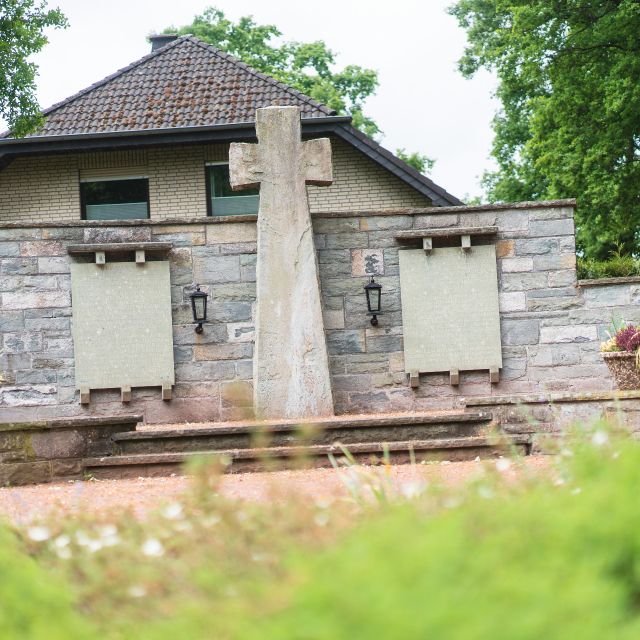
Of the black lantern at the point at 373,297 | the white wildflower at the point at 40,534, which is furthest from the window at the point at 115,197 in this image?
the white wildflower at the point at 40,534

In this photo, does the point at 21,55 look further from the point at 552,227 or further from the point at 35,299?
the point at 552,227

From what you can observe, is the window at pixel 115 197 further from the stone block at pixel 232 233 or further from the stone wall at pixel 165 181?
the stone block at pixel 232 233

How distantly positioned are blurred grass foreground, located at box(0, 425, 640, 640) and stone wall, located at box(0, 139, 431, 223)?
16276 millimetres

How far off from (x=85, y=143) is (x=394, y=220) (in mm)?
9127

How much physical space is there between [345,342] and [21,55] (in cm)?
686

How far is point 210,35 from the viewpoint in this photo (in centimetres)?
4400

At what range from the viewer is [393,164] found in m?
19.8

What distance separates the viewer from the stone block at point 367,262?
11.8m

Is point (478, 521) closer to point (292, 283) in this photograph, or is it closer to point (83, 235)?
point (292, 283)

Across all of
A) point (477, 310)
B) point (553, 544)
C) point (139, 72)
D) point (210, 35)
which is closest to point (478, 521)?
point (553, 544)

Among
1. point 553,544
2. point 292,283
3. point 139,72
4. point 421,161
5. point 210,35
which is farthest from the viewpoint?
point 421,161

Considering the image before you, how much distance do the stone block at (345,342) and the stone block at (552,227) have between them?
2.03m

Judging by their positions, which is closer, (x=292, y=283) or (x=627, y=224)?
(x=292, y=283)

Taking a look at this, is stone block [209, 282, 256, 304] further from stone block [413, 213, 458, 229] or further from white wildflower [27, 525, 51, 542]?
white wildflower [27, 525, 51, 542]
